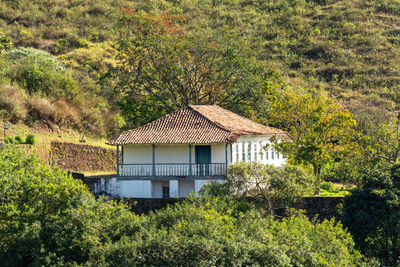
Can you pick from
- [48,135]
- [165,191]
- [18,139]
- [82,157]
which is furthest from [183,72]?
[18,139]

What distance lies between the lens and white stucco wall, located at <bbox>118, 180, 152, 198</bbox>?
32.0m

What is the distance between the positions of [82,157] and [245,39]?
1591 cm

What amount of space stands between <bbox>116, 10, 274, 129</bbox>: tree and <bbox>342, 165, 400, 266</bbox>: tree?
15.9 meters

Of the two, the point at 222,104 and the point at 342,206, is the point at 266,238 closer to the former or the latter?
the point at 342,206

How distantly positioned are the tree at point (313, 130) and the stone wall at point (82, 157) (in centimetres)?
1131

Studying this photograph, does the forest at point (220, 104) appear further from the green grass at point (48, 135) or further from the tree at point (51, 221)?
the green grass at point (48, 135)

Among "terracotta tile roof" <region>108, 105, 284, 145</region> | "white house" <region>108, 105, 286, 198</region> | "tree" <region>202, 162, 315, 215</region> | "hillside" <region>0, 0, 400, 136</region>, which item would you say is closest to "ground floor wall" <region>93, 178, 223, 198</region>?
"white house" <region>108, 105, 286, 198</region>

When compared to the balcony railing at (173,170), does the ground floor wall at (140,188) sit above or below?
below

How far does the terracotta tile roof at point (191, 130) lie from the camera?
3105 centimetres

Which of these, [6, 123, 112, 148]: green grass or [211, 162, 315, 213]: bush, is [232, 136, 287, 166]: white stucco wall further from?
[6, 123, 112, 148]: green grass

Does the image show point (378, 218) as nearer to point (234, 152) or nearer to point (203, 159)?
point (234, 152)

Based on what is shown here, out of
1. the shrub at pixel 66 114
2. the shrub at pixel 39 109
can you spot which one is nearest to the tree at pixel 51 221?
the shrub at pixel 39 109

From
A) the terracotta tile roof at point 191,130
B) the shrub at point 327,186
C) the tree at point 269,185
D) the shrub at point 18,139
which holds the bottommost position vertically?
the shrub at point 327,186

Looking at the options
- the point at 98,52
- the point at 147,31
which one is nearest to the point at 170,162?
the point at 147,31
